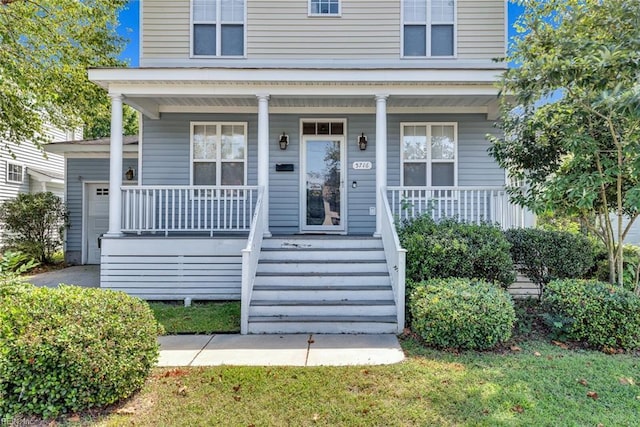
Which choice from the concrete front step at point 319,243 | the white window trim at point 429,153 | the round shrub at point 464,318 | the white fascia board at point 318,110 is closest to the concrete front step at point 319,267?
the concrete front step at point 319,243

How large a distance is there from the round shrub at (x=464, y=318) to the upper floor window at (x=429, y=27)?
235 inches

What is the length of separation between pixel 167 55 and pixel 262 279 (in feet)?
19.1

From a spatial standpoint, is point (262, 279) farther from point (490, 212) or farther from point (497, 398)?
point (490, 212)

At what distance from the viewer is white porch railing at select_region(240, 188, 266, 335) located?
16.5 feet

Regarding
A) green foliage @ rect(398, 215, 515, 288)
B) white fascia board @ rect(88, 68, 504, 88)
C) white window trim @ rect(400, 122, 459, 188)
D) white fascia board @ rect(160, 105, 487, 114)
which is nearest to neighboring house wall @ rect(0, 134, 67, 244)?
white fascia board @ rect(160, 105, 487, 114)

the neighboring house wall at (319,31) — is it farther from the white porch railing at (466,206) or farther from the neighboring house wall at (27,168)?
the neighboring house wall at (27,168)

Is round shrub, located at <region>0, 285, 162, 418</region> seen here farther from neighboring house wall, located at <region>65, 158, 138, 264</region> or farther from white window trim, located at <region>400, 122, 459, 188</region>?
neighboring house wall, located at <region>65, 158, 138, 264</region>

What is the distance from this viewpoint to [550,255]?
19.4 feet

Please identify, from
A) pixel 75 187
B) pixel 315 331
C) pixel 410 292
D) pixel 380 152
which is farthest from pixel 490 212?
pixel 75 187

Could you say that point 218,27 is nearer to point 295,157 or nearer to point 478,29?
point 295,157

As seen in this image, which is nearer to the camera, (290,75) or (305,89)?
(290,75)

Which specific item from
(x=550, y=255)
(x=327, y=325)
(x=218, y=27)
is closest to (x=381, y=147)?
(x=550, y=255)

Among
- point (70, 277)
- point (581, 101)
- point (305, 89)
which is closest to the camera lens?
point (581, 101)

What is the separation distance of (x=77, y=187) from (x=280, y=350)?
920 centimetres
